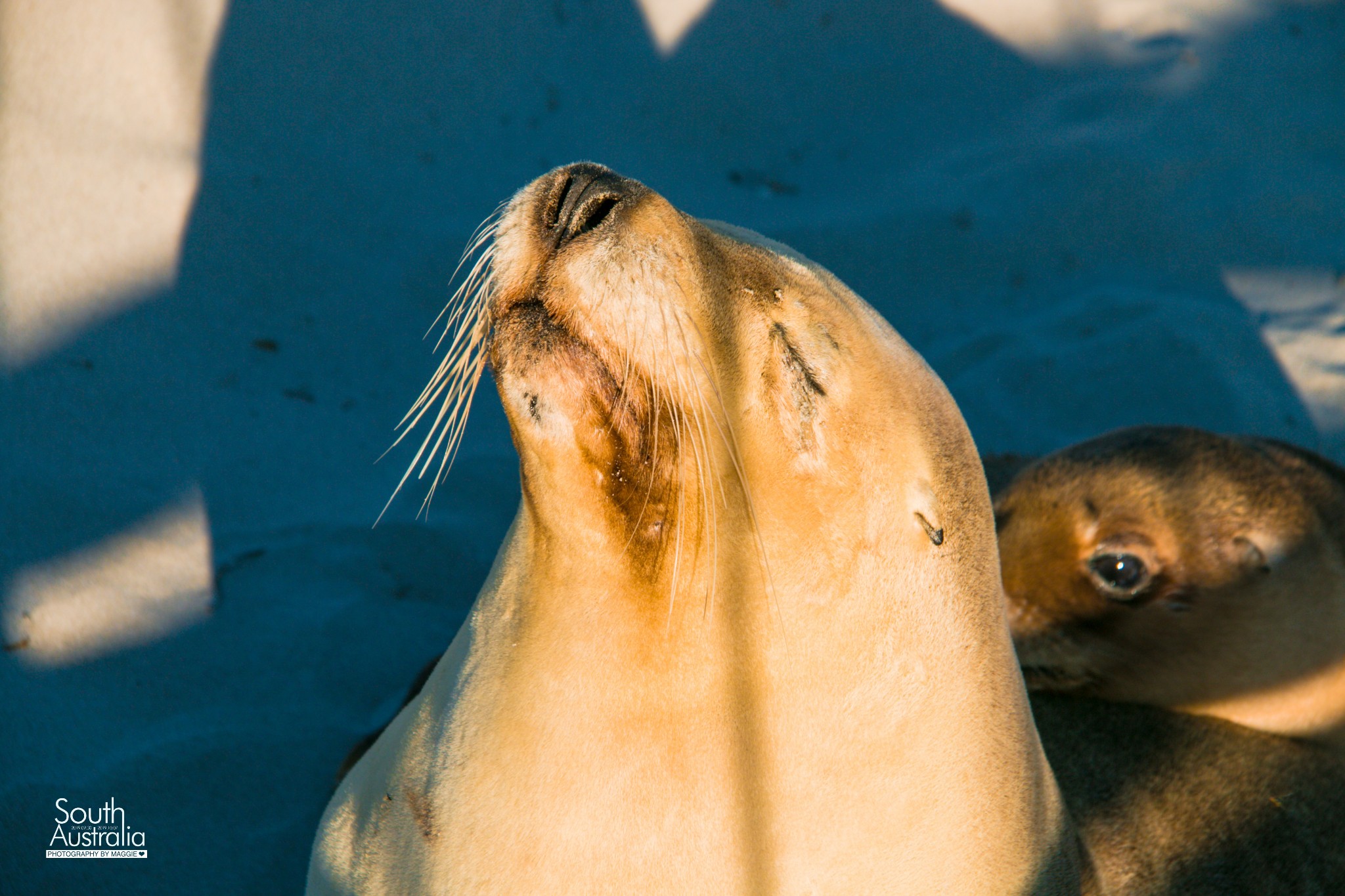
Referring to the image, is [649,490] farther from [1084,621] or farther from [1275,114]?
[1275,114]

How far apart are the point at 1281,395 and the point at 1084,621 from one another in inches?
87.6

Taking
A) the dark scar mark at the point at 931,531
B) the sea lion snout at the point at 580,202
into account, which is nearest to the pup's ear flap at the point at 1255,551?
the dark scar mark at the point at 931,531

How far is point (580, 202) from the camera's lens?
4.95 feet

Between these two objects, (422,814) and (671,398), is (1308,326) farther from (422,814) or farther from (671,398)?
(422,814)

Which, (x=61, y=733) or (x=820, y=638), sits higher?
(x=61, y=733)

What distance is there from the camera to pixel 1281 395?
4555 millimetres

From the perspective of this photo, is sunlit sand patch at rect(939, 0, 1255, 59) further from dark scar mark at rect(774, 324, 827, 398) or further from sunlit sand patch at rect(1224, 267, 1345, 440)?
dark scar mark at rect(774, 324, 827, 398)

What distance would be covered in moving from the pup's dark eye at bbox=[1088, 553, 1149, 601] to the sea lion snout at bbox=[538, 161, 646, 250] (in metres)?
2.14

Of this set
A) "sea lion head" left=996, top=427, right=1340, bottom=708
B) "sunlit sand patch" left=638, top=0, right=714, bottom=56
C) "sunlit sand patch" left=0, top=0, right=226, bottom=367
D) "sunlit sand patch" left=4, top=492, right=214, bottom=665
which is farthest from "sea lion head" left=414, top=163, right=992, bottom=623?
"sunlit sand patch" left=638, top=0, right=714, bottom=56

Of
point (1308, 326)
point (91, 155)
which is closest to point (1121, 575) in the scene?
point (1308, 326)

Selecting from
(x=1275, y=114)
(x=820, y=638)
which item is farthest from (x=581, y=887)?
(x=1275, y=114)

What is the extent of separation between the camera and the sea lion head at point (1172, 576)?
2.95 m

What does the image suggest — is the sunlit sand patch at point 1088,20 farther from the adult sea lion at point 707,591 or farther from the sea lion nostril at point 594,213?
the sea lion nostril at point 594,213

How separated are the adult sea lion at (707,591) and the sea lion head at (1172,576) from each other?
140cm
